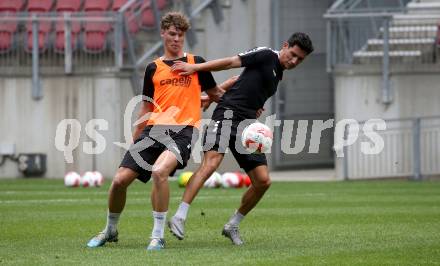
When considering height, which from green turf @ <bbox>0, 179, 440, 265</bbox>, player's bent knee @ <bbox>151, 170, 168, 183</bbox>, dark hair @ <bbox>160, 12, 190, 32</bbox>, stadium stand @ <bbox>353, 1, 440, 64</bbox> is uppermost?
stadium stand @ <bbox>353, 1, 440, 64</bbox>

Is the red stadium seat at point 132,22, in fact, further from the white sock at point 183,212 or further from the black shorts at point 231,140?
the white sock at point 183,212

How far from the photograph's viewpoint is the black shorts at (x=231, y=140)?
1213 cm

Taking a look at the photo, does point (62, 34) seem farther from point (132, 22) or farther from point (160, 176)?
point (160, 176)

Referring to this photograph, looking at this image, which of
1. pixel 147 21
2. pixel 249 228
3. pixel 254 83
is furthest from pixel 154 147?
pixel 147 21

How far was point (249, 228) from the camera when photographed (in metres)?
13.9

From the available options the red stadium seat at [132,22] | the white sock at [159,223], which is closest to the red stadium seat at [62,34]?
the red stadium seat at [132,22]

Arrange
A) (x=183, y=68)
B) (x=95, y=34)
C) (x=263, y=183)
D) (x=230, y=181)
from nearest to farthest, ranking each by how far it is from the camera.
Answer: (x=183, y=68)
(x=263, y=183)
(x=230, y=181)
(x=95, y=34)

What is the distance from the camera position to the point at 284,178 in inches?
1048

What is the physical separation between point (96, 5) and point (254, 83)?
1571cm

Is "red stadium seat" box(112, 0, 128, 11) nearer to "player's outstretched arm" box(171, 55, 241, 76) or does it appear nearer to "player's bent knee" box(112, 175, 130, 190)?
"player's outstretched arm" box(171, 55, 241, 76)

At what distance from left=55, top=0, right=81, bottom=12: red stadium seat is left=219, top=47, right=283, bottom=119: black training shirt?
15711 millimetres

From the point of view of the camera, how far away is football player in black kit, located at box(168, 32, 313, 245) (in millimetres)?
12008

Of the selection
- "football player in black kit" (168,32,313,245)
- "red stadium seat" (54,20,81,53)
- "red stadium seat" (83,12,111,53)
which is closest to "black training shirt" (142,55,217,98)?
"football player in black kit" (168,32,313,245)

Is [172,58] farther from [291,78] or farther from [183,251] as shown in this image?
[291,78]
